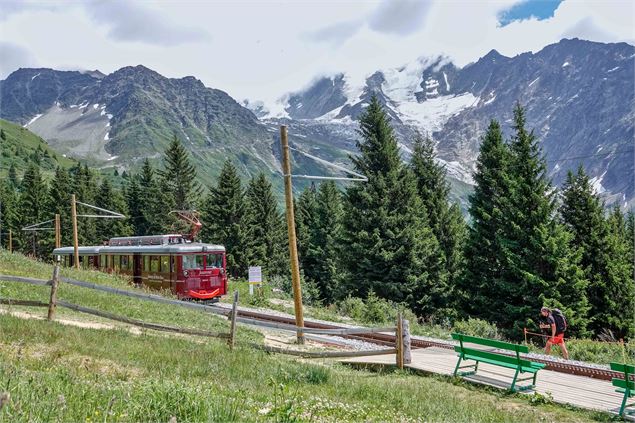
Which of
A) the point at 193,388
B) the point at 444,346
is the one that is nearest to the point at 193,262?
the point at 444,346

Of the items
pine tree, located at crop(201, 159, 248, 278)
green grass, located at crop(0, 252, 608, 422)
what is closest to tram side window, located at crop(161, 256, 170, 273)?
green grass, located at crop(0, 252, 608, 422)

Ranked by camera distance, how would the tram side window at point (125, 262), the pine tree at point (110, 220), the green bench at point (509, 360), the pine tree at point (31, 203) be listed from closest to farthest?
the green bench at point (509, 360) → the tram side window at point (125, 262) → the pine tree at point (110, 220) → the pine tree at point (31, 203)

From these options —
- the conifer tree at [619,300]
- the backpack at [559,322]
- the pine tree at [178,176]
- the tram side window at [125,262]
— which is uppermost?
the pine tree at [178,176]

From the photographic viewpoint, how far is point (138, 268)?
3238cm

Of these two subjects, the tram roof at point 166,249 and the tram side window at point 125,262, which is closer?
the tram roof at point 166,249

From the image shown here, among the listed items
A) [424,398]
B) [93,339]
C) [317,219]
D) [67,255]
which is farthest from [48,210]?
[424,398]

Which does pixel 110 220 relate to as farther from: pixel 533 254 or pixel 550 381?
pixel 550 381

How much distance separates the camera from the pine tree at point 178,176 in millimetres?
63281

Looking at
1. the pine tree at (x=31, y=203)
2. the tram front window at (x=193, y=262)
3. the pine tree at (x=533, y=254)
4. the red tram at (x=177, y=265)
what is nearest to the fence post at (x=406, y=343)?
the pine tree at (x=533, y=254)

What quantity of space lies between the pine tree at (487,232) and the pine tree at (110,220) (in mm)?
53533

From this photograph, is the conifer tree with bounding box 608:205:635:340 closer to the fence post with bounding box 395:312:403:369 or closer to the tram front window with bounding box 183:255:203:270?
the fence post with bounding box 395:312:403:369

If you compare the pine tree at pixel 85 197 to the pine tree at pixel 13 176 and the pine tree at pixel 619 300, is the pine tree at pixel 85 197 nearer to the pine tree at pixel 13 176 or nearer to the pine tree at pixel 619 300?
the pine tree at pixel 619 300

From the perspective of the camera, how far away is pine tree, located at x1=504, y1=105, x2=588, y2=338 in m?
26.1

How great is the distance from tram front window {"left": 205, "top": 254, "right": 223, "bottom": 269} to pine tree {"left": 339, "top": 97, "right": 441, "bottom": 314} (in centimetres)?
865
